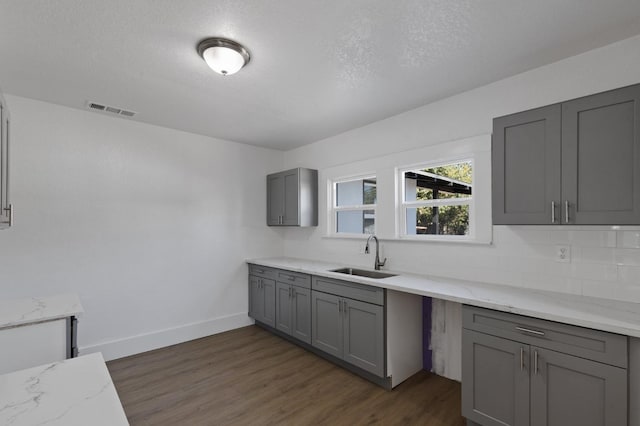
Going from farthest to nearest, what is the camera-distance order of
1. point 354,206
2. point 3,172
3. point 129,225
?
point 354,206
point 129,225
point 3,172

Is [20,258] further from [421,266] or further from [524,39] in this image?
[524,39]

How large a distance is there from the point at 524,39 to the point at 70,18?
2769 mm

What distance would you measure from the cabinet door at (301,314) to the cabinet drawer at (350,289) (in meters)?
0.21

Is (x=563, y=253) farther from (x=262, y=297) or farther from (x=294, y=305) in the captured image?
A: (x=262, y=297)

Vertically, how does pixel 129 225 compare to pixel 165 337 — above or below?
above

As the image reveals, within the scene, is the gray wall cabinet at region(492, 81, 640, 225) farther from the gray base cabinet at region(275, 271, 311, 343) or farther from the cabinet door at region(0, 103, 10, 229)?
the cabinet door at region(0, 103, 10, 229)

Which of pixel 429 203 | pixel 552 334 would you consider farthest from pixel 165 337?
pixel 552 334

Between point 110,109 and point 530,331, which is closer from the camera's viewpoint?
point 530,331

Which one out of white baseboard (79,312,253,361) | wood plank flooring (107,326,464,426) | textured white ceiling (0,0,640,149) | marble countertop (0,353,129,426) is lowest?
wood plank flooring (107,326,464,426)

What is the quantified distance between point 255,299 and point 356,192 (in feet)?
6.61

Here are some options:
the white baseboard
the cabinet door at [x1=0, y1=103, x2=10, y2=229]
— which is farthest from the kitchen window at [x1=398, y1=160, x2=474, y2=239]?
the cabinet door at [x1=0, y1=103, x2=10, y2=229]

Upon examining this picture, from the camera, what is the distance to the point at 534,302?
206 centimetres

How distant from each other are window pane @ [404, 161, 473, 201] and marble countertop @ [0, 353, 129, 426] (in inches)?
113

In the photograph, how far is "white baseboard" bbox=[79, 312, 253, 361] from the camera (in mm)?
3391
